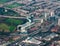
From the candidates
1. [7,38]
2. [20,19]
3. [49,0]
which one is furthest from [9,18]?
[49,0]

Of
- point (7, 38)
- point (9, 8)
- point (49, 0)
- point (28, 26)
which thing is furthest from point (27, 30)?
point (49, 0)

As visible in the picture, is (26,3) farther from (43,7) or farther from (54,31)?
(54,31)

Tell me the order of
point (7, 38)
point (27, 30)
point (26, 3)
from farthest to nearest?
1. point (26, 3)
2. point (27, 30)
3. point (7, 38)

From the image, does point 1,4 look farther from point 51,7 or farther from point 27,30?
point 27,30

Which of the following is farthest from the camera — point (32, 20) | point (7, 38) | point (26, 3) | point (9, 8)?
point (26, 3)

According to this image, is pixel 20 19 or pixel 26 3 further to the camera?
pixel 26 3

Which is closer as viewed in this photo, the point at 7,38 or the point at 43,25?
the point at 7,38
